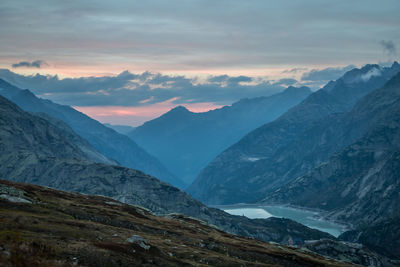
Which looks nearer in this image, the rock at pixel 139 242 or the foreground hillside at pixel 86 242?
the foreground hillside at pixel 86 242

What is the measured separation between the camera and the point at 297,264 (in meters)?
106

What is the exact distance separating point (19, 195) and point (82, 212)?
13761 mm

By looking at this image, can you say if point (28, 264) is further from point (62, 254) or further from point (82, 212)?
point (82, 212)

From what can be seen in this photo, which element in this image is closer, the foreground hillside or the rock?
the foreground hillside

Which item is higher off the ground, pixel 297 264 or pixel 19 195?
pixel 19 195

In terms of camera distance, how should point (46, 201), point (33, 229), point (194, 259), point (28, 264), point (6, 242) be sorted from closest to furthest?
1. point (28, 264)
2. point (6, 242)
3. point (33, 229)
4. point (194, 259)
5. point (46, 201)

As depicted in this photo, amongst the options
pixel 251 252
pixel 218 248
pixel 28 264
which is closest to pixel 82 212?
pixel 218 248

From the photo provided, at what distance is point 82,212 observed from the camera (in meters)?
103

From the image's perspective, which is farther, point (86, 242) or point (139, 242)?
point (139, 242)

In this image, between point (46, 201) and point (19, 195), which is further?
point (46, 201)

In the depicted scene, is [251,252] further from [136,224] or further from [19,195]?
[19,195]

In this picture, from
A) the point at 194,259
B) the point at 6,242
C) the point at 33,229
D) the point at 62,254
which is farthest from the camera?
the point at 194,259

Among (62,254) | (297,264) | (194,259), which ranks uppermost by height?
(62,254)

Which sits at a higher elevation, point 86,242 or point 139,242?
point 86,242
